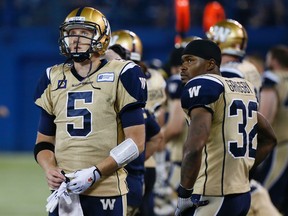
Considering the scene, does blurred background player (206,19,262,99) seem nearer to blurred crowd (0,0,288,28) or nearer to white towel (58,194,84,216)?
white towel (58,194,84,216)

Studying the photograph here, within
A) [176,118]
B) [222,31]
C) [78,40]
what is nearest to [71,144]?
[78,40]

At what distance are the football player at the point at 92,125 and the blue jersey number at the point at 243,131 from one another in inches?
22.2

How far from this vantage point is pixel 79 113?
5340 mm

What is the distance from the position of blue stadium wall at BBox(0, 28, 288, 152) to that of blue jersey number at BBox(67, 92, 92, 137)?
563 inches

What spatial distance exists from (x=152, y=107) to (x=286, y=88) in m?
1.87

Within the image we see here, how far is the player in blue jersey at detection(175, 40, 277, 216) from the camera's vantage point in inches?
198

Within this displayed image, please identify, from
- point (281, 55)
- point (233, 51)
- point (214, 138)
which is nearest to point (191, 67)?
point (214, 138)

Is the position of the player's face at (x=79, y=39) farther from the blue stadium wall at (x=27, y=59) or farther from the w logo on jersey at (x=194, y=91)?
the blue stadium wall at (x=27, y=59)

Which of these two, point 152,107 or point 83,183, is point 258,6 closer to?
point 152,107

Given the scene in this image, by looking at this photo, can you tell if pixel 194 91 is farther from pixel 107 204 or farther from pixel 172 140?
pixel 172 140

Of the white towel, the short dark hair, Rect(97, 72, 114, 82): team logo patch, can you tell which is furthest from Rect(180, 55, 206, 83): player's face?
the short dark hair

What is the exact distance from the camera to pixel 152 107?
742cm

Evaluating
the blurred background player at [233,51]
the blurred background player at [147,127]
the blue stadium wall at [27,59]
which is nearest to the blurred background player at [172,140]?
the blurred background player at [147,127]

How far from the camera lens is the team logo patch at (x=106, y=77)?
5.33m
